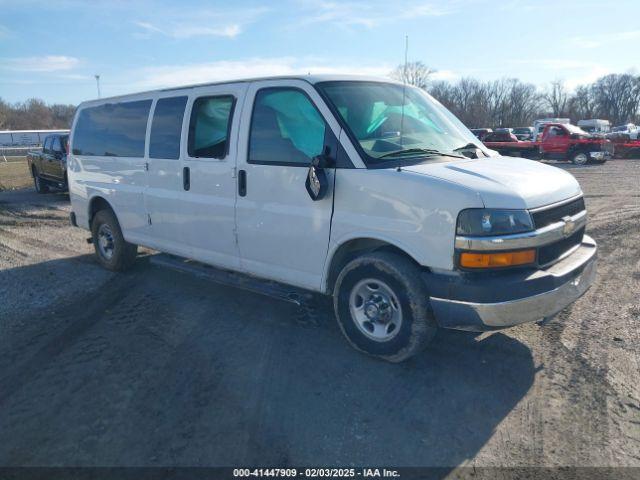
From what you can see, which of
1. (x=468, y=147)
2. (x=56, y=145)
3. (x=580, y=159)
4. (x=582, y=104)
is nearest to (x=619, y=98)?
(x=582, y=104)

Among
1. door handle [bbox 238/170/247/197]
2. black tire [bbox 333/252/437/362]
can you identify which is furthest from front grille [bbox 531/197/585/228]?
door handle [bbox 238/170/247/197]

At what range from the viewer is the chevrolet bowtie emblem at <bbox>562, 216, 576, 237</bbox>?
3.69 meters

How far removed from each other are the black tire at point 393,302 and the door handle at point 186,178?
211 centimetres

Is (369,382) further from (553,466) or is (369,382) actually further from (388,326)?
(553,466)

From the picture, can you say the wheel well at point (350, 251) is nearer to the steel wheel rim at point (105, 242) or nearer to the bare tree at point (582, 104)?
the steel wheel rim at point (105, 242)

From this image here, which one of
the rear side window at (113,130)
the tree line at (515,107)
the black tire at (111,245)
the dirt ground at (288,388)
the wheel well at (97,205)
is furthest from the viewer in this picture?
the tree line at (515,107)

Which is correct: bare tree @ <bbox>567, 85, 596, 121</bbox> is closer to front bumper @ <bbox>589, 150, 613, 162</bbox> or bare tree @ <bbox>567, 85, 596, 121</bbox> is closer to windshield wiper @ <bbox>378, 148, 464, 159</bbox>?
front bumper @ <bbox>589, 150, 613, 162</bbox>

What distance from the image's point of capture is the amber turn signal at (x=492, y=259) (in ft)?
10.9

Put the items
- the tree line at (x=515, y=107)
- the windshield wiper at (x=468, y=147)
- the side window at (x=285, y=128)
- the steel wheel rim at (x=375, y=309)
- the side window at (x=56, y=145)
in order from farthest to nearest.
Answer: the tree line at (x=515, y=107), the side window at (x=56, y=145), the windshield wiper at (x=468, y=147), the side window at (x=285, y=128), the steel wheel rim at (x=375, y=309)

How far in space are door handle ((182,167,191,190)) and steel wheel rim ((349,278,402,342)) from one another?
2.25 m

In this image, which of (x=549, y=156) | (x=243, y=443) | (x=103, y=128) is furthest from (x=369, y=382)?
(x=549, y=156)

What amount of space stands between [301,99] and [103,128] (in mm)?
3614

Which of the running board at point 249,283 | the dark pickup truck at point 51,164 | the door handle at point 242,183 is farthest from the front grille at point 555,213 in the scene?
the dark pickup truck at point 51,164

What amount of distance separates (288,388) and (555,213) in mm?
2391
